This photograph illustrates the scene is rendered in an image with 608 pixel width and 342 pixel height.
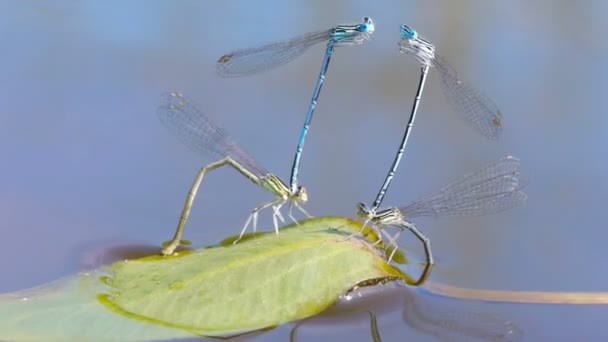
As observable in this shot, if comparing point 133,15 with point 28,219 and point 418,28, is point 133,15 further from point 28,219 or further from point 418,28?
point 28,219

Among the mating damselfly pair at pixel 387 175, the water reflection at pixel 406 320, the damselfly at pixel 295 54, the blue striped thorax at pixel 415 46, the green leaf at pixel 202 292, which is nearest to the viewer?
the green leaf at pixel 202 292

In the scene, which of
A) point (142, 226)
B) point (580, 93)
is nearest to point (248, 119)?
point (142, 226)

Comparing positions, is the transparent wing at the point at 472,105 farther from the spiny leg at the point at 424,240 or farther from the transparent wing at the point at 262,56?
the spiny leg at the point at 424,240

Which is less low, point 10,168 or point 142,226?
point 10,168

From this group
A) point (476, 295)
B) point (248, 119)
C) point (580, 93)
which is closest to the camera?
point (476, 295)

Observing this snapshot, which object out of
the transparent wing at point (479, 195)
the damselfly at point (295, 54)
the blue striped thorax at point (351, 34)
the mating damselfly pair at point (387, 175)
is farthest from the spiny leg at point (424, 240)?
the blue striped thorax at point (351, 34)

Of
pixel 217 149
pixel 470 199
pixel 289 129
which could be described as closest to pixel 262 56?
pixel 289 129

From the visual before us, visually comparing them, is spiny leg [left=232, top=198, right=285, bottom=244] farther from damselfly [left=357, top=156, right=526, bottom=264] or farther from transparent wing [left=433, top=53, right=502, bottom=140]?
transparent wing [left=433, top=53, right=502, bottom=140]
